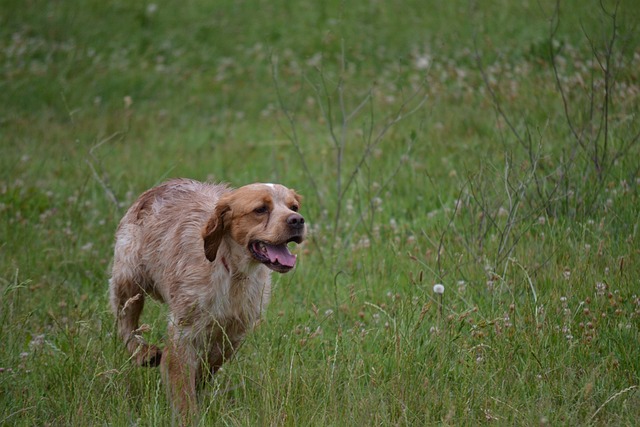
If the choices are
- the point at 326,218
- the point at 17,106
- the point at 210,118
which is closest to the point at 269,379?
the point at 326,218

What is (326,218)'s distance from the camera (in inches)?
277

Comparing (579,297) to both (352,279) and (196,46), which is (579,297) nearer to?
(352,279)

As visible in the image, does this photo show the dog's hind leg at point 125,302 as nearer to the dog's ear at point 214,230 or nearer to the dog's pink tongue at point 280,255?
the dog's ear at point 214,230

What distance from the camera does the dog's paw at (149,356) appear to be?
4.64 metres

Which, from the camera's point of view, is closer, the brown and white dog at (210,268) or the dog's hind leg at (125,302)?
the brown and white dog at (210,268)

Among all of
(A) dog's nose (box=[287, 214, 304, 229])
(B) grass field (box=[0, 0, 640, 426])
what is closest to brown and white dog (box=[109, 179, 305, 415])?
(A) dog's nose (box=[287, 214, 304, 229])

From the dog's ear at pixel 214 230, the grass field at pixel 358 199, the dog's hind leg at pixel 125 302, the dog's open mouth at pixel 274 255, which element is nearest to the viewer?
the grass field at pixel 358 199

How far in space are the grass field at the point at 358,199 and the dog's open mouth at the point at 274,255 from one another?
38 centimetres

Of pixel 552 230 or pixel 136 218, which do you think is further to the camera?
pixel 552 230

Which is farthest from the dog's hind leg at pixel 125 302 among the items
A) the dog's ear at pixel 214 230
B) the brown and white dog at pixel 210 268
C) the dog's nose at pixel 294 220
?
the dog's nose at pixel 294 220

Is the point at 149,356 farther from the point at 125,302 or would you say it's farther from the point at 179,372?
the point at 125,302

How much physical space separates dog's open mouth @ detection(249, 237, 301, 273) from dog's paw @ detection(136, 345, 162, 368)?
2.55 ft

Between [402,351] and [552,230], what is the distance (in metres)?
1.77

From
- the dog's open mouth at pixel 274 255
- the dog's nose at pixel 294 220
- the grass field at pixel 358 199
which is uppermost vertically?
the dog's nose at pixel 294 220
